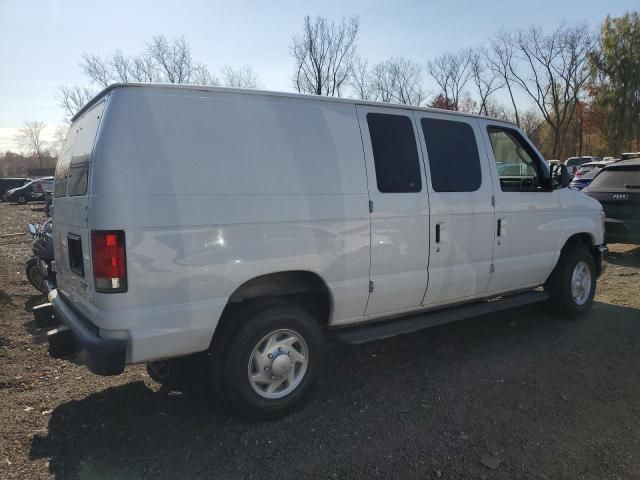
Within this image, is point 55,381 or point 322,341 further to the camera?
point 55,381

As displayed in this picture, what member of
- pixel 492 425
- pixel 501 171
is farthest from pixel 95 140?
pixel 501 171

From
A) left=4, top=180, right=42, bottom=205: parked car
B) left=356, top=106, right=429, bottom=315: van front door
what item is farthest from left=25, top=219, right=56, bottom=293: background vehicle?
left=4, top=180, right=42, bottom=205: parked car

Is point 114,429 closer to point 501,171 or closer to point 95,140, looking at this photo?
point 95,140

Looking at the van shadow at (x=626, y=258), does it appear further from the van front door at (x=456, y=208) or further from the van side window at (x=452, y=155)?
the van side window at (x=452, y=155)

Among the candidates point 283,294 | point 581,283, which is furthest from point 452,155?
point 581,283

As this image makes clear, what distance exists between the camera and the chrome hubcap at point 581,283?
573 cm

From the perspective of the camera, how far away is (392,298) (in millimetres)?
4062

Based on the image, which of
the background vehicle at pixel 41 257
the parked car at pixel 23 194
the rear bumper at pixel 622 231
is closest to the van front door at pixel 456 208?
the background vehicle at pixel 41 257

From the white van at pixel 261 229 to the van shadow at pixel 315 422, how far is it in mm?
323

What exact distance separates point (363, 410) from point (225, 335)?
1190 millimetres

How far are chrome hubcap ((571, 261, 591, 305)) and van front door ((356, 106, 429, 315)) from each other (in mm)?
2550

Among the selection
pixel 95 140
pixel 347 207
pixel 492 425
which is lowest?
pixel 492 425

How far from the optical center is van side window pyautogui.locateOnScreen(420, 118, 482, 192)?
14.1 ft

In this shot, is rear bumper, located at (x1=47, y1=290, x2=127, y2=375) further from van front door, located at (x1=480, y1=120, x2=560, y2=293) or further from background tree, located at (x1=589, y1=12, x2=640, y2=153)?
background tree, located at (x1=589, y1=12, x2=640, y2=153)
